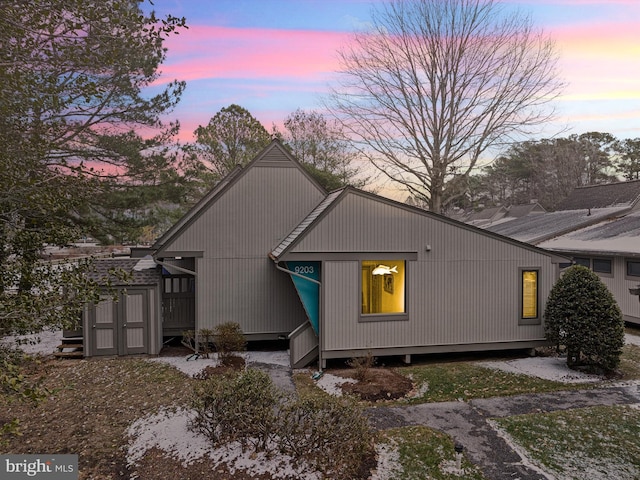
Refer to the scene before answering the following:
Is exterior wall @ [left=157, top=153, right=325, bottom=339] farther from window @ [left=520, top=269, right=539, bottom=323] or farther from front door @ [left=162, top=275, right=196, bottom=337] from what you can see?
window @ [left=520, top=269, right=539, bottom=323]

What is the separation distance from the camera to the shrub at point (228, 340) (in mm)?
10180

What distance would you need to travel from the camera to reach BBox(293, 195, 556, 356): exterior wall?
31.4ft

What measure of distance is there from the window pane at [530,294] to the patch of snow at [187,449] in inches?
315

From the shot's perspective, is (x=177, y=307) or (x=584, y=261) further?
(x=584, y=261)

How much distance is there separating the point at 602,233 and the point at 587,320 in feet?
35.4

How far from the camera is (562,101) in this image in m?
16.1

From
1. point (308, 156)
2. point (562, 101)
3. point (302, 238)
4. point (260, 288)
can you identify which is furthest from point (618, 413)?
point (308, 156)

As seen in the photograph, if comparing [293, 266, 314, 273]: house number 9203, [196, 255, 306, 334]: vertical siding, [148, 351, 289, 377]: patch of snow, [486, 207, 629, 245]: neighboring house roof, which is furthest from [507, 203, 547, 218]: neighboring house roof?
[148, 351, 289, 377]: patch of snow

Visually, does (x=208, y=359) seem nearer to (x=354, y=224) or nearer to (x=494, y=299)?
(x=354, y=224)

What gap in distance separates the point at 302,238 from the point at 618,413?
23.3 ft

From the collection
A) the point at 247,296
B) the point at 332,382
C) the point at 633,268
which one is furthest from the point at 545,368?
the point at 247,296

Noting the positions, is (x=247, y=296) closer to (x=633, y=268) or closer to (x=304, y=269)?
(x=304, y=269)

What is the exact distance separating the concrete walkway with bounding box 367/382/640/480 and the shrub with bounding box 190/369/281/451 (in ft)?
6.88

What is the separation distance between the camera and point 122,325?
10.6 m
